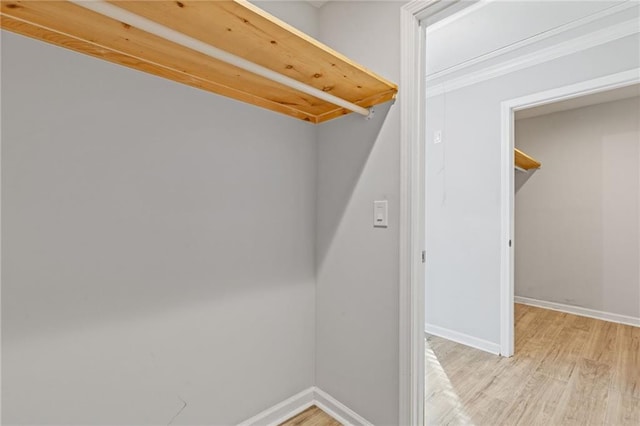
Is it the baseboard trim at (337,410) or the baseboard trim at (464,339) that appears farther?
the baseboard trim at (464,339)

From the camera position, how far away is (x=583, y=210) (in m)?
3.51

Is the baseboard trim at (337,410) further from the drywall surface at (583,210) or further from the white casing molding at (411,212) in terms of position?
the drywall surface at (583,210)

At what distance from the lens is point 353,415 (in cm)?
154

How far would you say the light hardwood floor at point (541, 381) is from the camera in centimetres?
170

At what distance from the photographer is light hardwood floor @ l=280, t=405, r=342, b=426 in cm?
157

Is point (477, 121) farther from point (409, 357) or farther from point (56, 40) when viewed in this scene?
point (56, 40)

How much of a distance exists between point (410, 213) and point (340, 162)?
52 cm


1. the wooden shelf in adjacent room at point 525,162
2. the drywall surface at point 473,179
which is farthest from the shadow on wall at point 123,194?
the wooden shelf in adjacent room at point 525,162

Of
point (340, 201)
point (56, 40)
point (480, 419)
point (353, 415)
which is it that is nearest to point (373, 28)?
point (340, 201)

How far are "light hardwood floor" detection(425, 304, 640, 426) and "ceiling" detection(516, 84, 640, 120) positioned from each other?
91.7 inches

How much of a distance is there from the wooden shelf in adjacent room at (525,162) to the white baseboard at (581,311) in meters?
1.77

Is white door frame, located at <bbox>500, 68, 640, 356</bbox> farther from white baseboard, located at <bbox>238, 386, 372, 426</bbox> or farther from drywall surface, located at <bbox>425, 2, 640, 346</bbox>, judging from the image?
white baseboard, located at <bbox>238, 386, 372, 426</bbox>

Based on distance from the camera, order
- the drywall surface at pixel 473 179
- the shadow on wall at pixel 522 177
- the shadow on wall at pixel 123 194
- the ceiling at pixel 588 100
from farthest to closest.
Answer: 1. the shadow on wall at pixel 522 177
2. the ceiling at pixel 588 100
3. the drywall surface at pixel 473 179
4. the shadow on wall at pixel 123 194

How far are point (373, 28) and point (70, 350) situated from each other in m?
1.90
